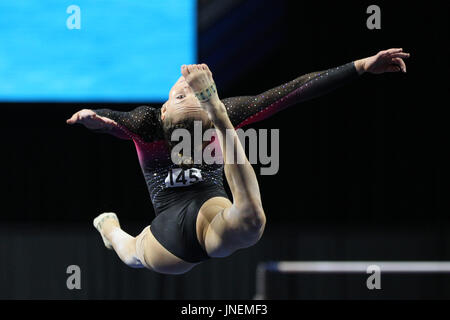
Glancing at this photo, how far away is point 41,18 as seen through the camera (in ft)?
14.2

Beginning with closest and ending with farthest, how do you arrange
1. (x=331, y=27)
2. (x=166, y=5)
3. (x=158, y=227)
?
1. (x=158, y=227)
2. (x=166, y=5)
3. (x=331, y=27)

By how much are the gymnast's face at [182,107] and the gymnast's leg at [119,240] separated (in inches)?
22.4

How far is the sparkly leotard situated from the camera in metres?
2.69

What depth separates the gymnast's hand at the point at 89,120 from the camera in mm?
2602

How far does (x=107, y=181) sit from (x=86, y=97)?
0.80 metres

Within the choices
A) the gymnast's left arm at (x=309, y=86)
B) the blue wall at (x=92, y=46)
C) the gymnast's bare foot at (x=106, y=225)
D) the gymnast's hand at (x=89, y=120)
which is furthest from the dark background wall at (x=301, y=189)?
the gymnast's hand at (x=89, y=120)

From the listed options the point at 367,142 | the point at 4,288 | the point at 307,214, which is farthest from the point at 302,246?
the point at 4,288

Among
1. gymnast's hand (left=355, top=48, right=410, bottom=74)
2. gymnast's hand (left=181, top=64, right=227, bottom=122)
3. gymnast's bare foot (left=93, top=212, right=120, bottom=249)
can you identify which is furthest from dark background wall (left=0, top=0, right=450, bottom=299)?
gymnast's hand (left=181, top=64, right=227, bottom=122)

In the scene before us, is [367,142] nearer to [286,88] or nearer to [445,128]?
[445,128]

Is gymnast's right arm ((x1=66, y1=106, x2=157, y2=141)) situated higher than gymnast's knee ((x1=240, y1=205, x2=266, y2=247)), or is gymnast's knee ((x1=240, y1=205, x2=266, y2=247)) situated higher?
gymnast's right arm ((x1=66, y1=106, x2=157, y2=141))

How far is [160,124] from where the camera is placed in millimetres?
2926

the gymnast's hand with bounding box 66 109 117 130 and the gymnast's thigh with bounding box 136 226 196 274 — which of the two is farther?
the gymnast's thigh with bounding box 136 226 196 274

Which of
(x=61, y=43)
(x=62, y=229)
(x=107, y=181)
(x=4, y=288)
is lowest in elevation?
(x=4, y=288)

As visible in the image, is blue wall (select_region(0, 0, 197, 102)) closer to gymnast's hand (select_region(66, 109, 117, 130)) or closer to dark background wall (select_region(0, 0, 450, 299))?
dark background wall (select_region(0, 0, 450, 299))
